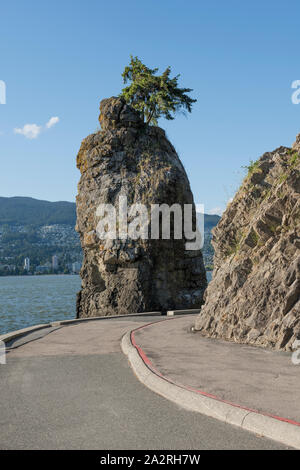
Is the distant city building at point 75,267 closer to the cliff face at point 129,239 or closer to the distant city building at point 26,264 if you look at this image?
the distant city building at point 26,264

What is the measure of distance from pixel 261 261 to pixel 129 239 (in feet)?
51.2

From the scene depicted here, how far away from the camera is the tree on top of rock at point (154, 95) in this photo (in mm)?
33531

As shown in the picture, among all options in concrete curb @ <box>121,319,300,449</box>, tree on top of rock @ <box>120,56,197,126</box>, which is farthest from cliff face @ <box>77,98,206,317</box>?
concrete curb @ <box>121,319,300,449</box>

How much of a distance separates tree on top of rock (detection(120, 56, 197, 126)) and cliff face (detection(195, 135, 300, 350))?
783 inches

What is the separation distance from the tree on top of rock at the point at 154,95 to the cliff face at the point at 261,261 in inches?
783

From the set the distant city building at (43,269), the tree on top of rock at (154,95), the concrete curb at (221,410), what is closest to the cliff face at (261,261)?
the concrete curb at (221,410)

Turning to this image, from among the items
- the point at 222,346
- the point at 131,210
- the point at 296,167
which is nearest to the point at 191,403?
the point at 222,346

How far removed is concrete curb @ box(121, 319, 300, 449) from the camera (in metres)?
5.00

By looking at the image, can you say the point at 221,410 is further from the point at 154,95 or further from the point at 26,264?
the point at 26,264

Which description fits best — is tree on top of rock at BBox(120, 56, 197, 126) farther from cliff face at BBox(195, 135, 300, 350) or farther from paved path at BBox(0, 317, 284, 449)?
paved path at BBox(0, 317, 284, 449)

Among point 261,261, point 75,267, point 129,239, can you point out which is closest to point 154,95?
point 129,239

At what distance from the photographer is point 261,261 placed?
1256 centimetres
